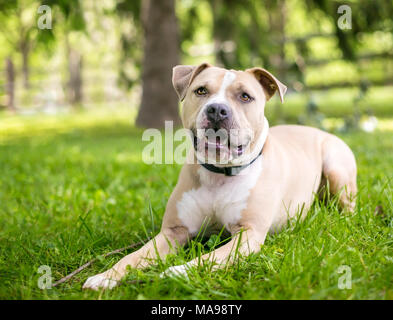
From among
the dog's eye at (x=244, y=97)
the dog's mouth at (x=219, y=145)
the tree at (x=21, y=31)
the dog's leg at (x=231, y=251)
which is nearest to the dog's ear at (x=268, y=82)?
the dog's eye at (x=244, y=97)

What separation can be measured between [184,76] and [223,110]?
584 millimetres

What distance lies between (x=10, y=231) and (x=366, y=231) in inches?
100

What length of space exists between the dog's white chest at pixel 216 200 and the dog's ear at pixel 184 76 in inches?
23.3

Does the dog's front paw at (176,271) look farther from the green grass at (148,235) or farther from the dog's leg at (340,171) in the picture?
the dog's leg at (340,171)

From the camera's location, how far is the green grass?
2.23 meters

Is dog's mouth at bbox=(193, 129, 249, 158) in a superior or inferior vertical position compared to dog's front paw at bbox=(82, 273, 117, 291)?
superior

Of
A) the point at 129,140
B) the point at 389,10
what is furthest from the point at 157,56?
the point at 389,10

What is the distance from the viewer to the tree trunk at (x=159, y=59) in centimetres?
941

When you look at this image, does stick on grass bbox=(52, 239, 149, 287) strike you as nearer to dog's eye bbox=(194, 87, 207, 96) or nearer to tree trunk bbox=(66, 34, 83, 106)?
dog's eye bbox=(194, 87, 207, 96)

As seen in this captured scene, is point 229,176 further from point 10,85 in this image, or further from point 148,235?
point 10,85

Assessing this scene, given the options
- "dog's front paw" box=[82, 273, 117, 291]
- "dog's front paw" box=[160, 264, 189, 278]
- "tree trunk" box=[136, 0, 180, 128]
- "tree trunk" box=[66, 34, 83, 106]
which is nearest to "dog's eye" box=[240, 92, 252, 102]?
"dog's front paw" box=[160, 264, 189, 278]

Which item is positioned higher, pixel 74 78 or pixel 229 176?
pixel 74 78

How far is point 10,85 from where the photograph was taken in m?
18.8

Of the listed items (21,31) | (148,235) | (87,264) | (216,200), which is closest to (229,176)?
(216,200)
